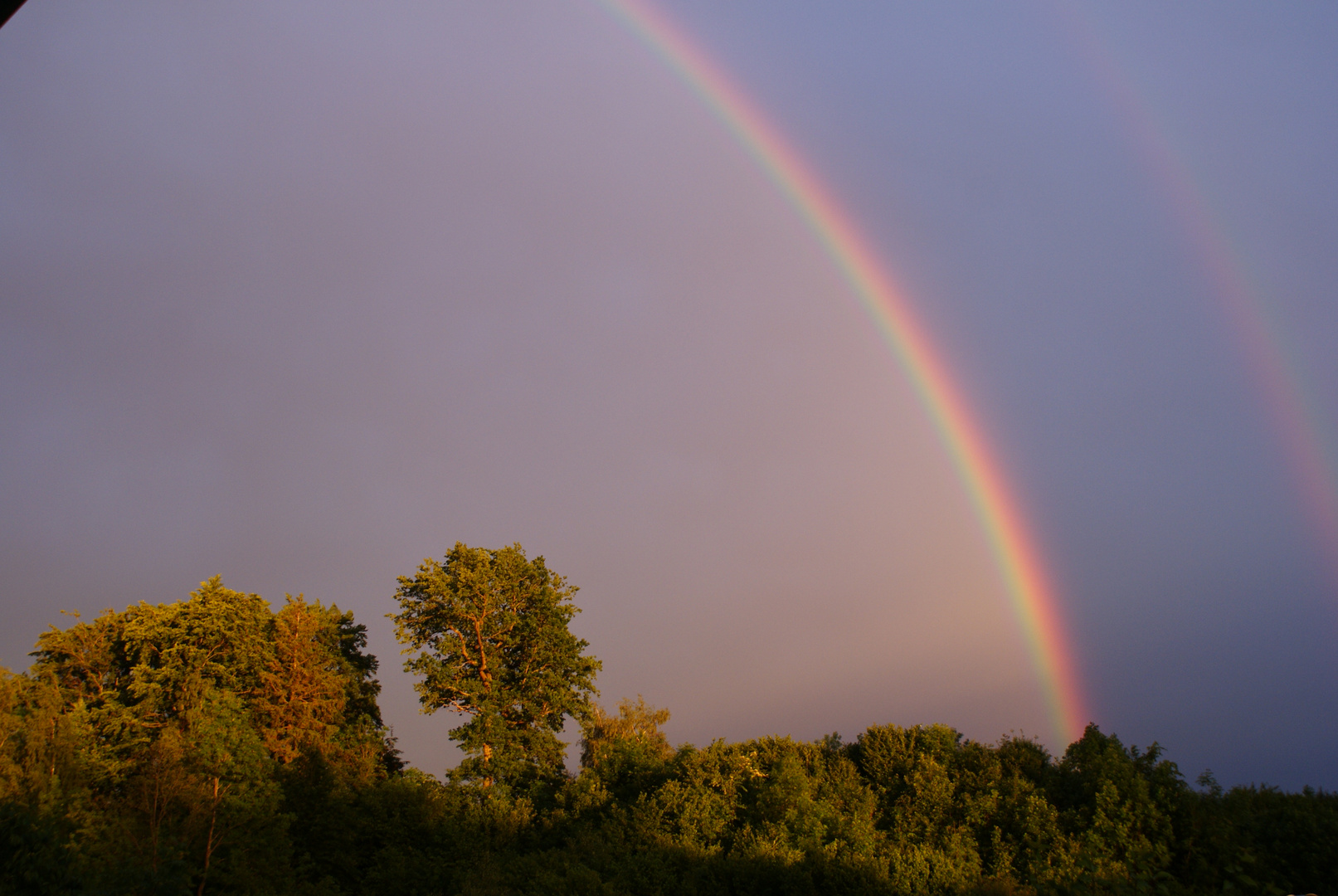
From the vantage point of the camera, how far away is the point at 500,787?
157ft

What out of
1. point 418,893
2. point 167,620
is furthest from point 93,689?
point 418,893

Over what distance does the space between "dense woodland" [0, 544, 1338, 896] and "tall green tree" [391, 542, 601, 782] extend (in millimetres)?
146

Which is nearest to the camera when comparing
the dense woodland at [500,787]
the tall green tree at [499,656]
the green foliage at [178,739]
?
the green foliage at [178,739]

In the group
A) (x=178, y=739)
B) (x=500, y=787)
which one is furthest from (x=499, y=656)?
(x=178, y=739)

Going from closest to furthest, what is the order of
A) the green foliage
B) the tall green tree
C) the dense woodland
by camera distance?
the green foliage, the dense woodland, the tall green tree

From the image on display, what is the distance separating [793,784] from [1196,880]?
16978 mm

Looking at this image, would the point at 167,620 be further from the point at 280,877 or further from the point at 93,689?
the point at 280,877

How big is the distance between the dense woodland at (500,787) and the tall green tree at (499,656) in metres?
0.15

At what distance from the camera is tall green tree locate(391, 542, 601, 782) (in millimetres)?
49500

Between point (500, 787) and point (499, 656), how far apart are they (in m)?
7.69

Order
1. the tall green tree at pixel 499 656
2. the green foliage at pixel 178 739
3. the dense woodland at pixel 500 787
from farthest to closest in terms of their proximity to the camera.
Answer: the tall green tree at pixel 499 656
the dense woodland at pixel 500 787
the green foliage at pixel 178 739

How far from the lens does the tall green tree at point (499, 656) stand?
162 feet

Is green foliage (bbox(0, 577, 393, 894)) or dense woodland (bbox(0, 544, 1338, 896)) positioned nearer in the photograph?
green foliage (bbox(0, 577, 393, 894))

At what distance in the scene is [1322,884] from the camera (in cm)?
3400
